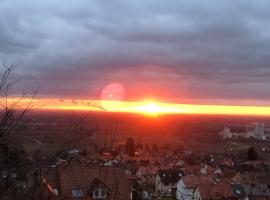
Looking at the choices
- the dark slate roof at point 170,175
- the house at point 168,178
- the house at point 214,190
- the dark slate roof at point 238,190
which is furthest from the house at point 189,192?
the dark slate roof at point 170,175

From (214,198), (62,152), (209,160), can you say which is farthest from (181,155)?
(62,152)

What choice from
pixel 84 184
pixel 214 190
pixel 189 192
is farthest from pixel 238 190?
pixel 84 184

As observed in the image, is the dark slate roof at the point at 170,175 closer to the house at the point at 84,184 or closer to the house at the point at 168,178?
the house at the point at 168,178

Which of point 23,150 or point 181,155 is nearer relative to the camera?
point 23,150

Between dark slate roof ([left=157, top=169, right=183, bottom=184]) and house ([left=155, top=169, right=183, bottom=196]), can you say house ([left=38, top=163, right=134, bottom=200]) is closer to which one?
house ([left=155, top=169, right=183, bottom=196])

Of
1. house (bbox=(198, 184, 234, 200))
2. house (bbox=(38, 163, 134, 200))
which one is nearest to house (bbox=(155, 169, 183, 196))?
house (bbox=(198, 184, 234, 200))

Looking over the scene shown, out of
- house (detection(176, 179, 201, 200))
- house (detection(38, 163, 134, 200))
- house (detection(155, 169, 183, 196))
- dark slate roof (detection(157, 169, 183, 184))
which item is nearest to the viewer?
house (detection(38, 163, 134, 200))

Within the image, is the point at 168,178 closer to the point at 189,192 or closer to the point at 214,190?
the point at 189,192

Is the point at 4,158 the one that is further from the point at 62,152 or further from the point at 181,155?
the point at 181,155

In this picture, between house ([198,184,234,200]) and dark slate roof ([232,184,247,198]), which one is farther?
dark slate roof ([232,184,247,198])

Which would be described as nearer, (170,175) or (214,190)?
(214,190)

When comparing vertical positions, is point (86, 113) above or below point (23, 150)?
above
